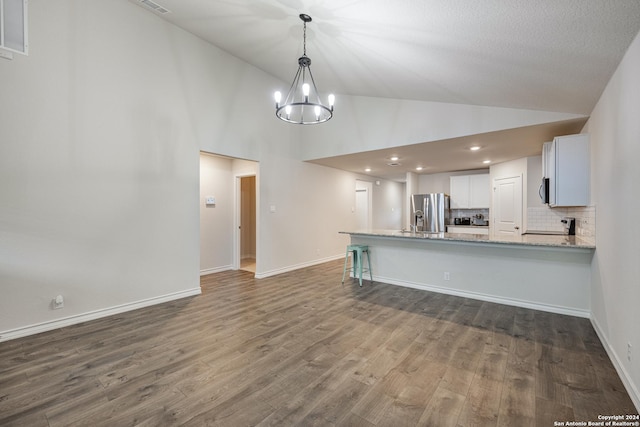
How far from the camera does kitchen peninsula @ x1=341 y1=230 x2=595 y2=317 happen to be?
3414 mm

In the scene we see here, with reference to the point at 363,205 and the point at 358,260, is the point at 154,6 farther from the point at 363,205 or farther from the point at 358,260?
the point at 363,205

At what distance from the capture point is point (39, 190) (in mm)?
2971

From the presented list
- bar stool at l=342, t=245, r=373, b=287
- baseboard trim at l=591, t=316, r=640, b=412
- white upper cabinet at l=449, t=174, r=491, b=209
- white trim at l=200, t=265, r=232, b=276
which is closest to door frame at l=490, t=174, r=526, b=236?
white upper cabinet at l=449, t=174, r=491, b=209

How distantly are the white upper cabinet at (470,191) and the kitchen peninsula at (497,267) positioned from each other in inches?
125

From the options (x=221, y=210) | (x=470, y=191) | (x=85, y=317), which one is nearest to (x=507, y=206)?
(x=470, y=191)

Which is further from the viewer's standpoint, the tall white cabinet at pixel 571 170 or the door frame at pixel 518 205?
the door frame at pixel 518 205

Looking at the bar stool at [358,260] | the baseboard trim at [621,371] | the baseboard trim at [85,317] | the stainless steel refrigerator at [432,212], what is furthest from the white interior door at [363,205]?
the baseboard trim at [621,371]

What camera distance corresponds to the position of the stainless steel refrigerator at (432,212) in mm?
7340

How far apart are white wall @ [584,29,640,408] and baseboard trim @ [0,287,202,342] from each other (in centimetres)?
478

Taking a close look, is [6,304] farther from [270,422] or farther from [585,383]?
[585,383]

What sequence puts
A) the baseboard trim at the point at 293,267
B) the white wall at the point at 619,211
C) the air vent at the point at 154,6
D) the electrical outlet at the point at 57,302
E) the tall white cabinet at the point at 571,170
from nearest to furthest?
the white wall at the point at 619,211 → the electrical outlet at the point at 57,302 → the tall white cabinet at the point at 571,170 → the air vent at the point at 154,6 → the baseboard trim at the point at 293,267

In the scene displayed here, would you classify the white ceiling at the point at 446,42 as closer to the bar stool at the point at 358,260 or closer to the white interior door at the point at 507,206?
the bar stool at the point at 358,260

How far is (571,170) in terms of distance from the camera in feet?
10.7

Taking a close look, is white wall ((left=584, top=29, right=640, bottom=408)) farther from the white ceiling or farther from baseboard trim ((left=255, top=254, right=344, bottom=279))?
baseboard trim ((left=255, top=254, right=344, bottom=279))
